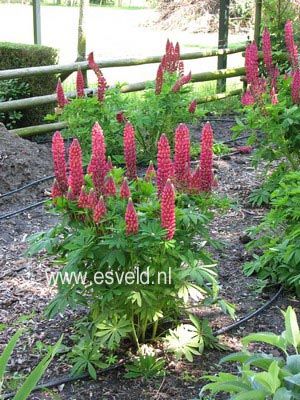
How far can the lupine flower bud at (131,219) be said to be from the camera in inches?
113

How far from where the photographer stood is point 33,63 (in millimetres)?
8312

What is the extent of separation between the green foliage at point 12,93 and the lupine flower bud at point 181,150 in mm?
5162

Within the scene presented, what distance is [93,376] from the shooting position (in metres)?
3.28

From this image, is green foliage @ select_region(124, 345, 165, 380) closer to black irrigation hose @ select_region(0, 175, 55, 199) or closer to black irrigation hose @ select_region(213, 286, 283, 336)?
black irrigation hose @ select_region(213, 286, 283, 336)

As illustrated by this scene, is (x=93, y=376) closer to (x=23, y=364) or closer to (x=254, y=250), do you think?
(x=23, y=364)

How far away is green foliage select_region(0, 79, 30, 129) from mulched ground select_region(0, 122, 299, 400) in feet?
3.59

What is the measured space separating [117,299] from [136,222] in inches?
22.2

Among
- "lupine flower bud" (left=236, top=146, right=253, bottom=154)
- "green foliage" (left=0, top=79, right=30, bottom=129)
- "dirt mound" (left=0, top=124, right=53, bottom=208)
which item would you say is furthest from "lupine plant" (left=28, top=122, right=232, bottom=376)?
"green foliage" (left=0, top=79, right=30, bottom=129)

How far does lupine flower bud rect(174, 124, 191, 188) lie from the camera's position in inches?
123

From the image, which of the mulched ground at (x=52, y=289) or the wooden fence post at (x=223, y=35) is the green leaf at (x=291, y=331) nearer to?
the mulched ground at (x=52, y=289)

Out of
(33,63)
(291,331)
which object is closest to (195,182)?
(291,331)

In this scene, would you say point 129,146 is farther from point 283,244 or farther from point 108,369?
point 283,244

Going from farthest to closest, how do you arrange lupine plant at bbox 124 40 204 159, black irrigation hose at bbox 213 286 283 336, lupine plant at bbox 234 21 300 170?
lupine plant at bbox 124 40 204 159 → lupine plant at bbox 234 21 300 170 → black irrigation hose at bbox 213 286 283 336

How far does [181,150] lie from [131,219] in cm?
49
